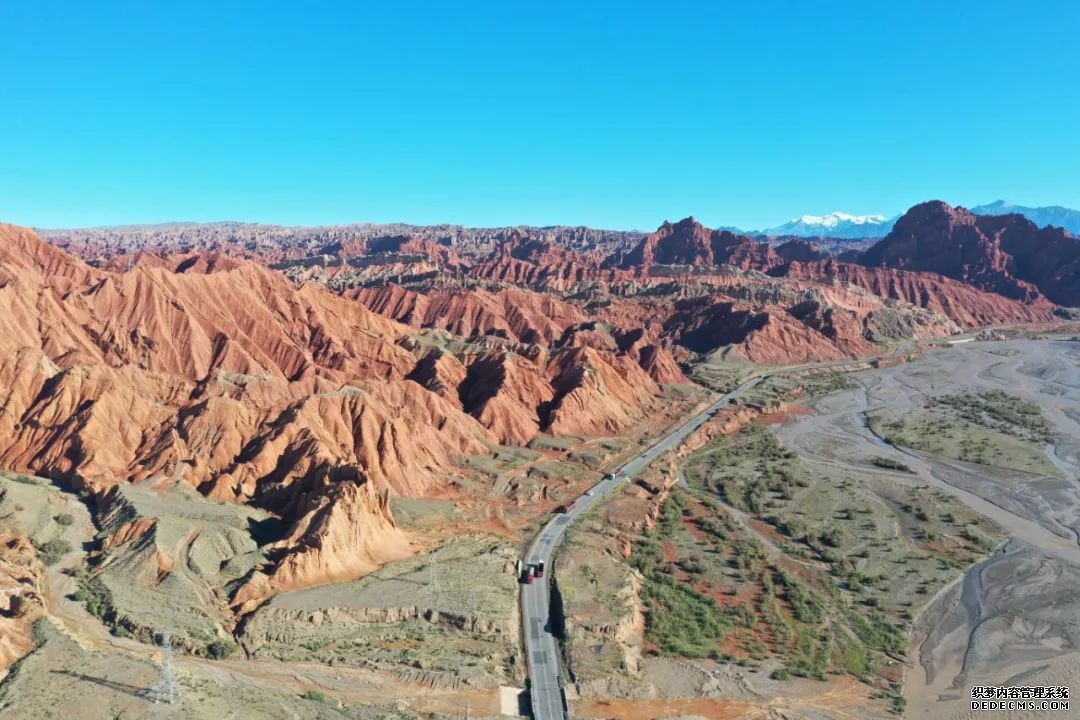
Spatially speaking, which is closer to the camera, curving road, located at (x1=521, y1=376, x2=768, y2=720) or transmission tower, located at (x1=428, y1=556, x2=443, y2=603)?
curving road, located at (x1=521, y1=376, x2=768, y2=720)

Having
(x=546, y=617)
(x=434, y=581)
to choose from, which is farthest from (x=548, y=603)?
(x=434, y=581)

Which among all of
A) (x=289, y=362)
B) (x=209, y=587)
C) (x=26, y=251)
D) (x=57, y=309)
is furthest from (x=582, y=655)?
(x=26, y=251)

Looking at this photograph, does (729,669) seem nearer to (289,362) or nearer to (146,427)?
(146,427)

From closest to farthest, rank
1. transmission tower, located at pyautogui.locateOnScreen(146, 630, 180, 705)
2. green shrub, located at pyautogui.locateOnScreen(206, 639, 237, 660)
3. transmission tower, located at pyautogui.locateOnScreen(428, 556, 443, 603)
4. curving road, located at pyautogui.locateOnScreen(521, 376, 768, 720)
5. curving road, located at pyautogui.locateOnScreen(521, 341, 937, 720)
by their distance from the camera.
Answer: transmission tower, located at pyautogui.locateOnScreen(146, 630, 180, 705), curving road, located at pyautogui.locateOnScreen(521, 376, 768, 720), curving road, located at pyautogui.locateOnScreen(521, 341, 937, 720), green shrub, located at pyautogui.locateOnScreen(206, 639, 237, 660), transmission tower, located at pyautogui.locateOnScreen(428, 556, 443, 603)

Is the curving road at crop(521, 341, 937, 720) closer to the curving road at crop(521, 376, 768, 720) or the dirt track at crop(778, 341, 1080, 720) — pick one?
the curving road at crop(521, 376, 768, 720)

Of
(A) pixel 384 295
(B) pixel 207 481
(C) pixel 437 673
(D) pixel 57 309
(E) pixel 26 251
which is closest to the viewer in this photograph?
(C) pixel 437 673

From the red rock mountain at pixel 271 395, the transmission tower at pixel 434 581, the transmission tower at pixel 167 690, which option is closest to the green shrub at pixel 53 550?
the red rock mountain at pixel 271 395

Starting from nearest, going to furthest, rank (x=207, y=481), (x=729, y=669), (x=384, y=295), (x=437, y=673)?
(x=437, y=673) < (x=729, y=669) < (x=207, y=481) < (x=384, y=295)

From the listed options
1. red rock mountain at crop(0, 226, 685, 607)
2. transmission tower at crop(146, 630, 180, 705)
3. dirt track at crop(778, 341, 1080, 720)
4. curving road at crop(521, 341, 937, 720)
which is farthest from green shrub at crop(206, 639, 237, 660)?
dirt track at crop(778, 341, 1080, 720)

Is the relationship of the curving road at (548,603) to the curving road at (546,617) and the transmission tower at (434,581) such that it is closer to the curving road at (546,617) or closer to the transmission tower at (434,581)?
the curving road at (546,617)
